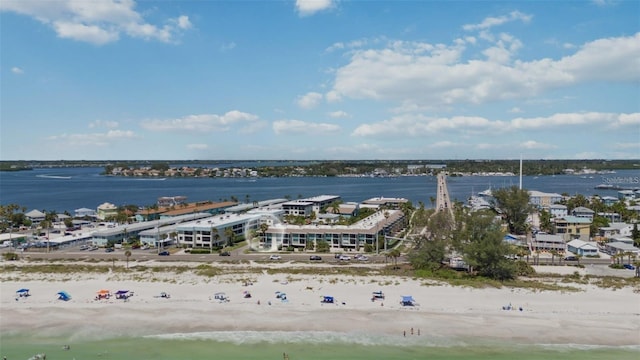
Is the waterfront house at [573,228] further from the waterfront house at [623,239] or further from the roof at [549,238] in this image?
the roof at [549,238]

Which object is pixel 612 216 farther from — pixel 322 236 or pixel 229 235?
pixel 229 235

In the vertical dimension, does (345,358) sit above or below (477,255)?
below

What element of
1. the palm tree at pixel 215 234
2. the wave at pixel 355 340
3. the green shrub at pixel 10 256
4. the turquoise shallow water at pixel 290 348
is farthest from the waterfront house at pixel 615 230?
the green shrub at pixel 10 256

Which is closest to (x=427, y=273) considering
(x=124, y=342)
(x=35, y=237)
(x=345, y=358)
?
(x=345, y=358)

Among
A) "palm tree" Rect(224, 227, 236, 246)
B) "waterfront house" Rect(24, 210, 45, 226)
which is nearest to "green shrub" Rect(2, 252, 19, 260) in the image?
"palm tree" Rect(224, 227, 236, 246)

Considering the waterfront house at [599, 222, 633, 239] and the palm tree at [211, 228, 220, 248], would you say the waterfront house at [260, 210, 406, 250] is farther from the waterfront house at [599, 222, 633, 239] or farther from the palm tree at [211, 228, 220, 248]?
the waterfront house at [599, 222, 633, 239]

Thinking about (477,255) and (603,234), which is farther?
(603,234)

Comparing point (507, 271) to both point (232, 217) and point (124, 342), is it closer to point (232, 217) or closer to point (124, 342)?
point (124, 342)
